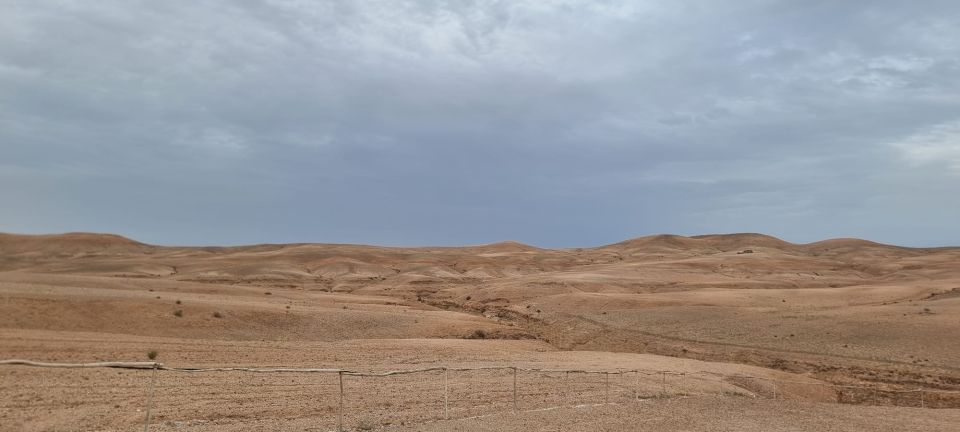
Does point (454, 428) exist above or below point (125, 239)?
below

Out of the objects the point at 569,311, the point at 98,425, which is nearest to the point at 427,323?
the point at 569,311

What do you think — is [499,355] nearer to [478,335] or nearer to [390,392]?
[478,335]

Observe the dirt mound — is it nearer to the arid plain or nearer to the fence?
the arid plain

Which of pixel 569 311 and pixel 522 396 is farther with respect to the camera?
pixel 569 311

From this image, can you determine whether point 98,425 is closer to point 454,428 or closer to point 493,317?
point 454,428

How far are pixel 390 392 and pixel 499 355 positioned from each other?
14330 millimetres

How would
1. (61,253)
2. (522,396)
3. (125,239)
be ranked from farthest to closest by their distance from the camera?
(125,239) → (61,253) → (522,396)

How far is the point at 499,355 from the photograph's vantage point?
35.3 meters

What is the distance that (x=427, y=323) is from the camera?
4597cm

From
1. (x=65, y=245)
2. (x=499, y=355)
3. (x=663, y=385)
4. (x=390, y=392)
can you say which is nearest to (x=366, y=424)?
(x=390, y=392)

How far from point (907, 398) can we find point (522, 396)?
728 inches

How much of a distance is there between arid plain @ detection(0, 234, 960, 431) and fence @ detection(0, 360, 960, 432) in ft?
0.40

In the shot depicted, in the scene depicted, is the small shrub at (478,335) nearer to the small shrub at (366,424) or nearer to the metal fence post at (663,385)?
the metal fence post at (663,385)

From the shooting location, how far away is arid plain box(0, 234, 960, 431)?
18047mm
